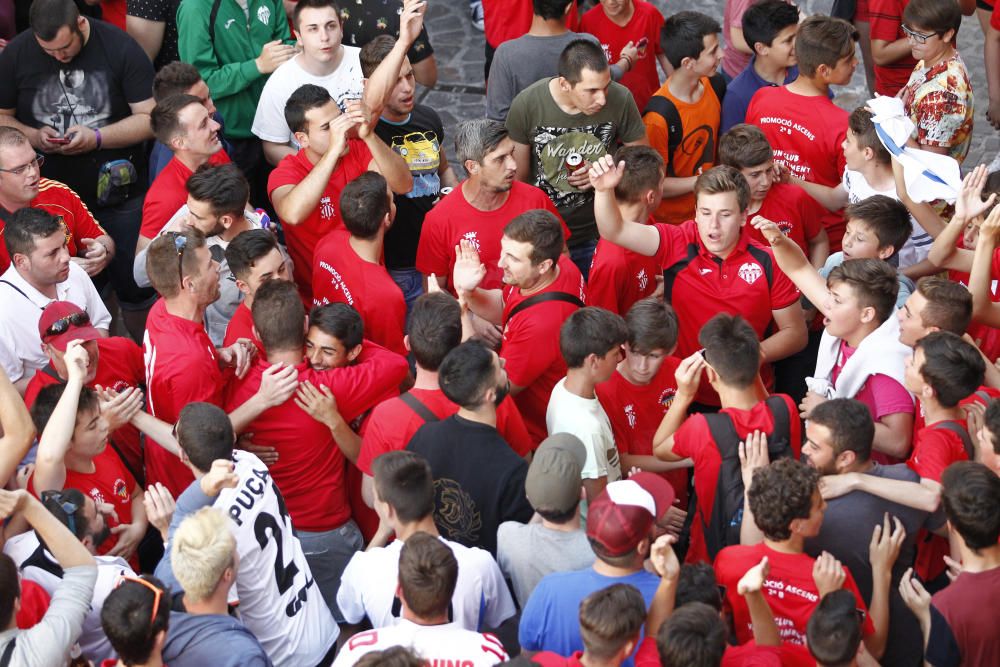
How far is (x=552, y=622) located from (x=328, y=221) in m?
3.15

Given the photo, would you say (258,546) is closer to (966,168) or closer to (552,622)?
(552,622)

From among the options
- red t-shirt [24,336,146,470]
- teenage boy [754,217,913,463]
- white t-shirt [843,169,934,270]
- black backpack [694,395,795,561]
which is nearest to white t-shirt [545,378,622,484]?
black backpack [694,395,795,561]

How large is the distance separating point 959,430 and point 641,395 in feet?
4.57

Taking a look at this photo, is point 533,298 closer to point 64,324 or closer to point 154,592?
point 64,324

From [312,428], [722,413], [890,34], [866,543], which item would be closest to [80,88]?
[312,428]

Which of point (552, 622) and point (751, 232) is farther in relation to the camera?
point (751, 232)

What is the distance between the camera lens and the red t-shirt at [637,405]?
17.3 ft

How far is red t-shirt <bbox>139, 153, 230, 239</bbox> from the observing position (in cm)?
613

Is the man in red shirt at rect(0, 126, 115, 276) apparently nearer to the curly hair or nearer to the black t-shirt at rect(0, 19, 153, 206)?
the black t-shirt at rect(0, 19, 153, 206)

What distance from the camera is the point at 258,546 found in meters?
4.23

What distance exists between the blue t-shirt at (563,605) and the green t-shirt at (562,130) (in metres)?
3.35

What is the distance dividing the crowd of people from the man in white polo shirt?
17 millimetres

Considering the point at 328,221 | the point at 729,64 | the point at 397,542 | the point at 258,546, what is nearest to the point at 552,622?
the point at 397,542

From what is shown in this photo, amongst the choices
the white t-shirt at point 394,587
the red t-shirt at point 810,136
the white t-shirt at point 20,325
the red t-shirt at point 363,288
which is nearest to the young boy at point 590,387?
the white t-shirt at point 394,587
